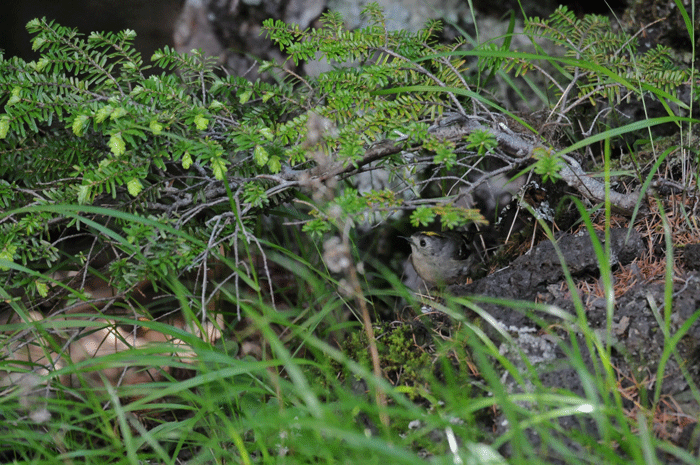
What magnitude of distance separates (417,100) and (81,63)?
1555 mm

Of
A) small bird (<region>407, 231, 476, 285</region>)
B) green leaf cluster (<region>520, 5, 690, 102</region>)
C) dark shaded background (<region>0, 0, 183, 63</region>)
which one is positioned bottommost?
small bird (<region>407, 231, 476, 285</region>)

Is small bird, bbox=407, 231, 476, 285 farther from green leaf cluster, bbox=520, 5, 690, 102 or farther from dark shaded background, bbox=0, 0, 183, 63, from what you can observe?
dark shaded background, bbox=0, 0, 183, 63

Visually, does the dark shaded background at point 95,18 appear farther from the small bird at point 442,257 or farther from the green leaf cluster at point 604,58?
the green leaf cluster at point 604,58

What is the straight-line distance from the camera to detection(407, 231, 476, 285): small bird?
304 centimetres

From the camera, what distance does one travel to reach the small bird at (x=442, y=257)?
9.99 ft

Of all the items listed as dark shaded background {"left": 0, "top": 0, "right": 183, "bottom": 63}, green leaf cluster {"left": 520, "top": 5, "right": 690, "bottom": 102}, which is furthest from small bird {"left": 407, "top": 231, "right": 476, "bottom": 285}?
dark shaded background {"left": 0, "top": 0, "right": 183, "bottom": 63}

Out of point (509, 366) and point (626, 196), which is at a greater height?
point (626, 196)

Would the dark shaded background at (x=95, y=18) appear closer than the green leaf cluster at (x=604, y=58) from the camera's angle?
No

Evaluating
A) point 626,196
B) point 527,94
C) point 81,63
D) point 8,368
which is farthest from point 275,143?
point 527,94

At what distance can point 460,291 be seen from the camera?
2.47 m

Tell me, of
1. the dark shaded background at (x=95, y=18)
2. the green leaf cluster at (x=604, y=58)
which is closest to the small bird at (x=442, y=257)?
the green leaf cluster at (x=604, y=58)

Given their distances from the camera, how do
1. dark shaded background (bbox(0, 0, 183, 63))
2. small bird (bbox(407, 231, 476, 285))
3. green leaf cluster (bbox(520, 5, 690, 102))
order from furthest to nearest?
1. dark shaded background (bbox(0, 0, 183, 63))
2. small bird (bbox(407, 231, 476, 285))
3. green leaf cluster (bbox(520, 5, 690, 102))

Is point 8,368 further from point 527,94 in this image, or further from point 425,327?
point 527,94

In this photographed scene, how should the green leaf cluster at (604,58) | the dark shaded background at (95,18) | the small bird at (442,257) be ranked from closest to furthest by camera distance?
the green leaf cluster at (604,58), the small bird at (442,257), the dark shaded background at (95,18)
